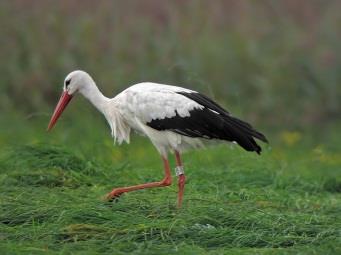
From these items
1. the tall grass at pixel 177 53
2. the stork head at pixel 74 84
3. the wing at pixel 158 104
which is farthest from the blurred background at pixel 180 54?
the wing at pixel 158 104

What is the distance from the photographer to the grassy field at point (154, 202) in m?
6.45

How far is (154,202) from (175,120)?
638 millimetres

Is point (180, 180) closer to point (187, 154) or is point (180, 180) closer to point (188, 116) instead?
point (188, 116)

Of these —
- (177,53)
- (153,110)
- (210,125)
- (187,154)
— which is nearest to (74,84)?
(153,110)

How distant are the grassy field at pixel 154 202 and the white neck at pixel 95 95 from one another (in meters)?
0.67

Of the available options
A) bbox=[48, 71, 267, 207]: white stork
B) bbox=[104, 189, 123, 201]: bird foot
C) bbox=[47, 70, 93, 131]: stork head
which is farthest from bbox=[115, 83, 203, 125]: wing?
bbox=[104, 189, 123, 201]: bird foot

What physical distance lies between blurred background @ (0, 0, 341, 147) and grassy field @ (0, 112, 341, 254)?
77.9 inches

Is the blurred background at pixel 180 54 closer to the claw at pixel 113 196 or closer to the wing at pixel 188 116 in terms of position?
the wing at pixel 188 116

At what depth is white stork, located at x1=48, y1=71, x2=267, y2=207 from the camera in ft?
25.3

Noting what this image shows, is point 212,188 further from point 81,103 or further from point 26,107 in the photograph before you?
point 26,107

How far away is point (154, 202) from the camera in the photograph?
767 cm

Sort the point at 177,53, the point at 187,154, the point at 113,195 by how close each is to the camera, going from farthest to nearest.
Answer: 1. the point at 177,53
2. the point at 187,154
3. the point at 113,195

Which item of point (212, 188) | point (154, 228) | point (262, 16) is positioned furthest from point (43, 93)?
point (154, 228)

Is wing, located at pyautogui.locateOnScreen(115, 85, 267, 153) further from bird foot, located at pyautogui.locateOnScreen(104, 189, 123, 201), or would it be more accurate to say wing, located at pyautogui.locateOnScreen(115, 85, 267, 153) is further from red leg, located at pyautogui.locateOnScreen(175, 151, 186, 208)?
bird foot, located at pyautogui.locateOnScreen(104, 189, 123, 201)
